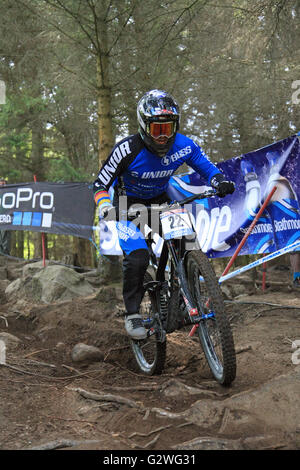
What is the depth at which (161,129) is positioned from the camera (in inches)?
142

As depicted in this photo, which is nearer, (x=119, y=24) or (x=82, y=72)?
(x=119, y=24)

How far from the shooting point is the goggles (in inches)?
141

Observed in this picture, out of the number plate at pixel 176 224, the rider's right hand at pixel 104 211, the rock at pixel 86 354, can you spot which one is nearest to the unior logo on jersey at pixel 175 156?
the number plate at pixel 176 224

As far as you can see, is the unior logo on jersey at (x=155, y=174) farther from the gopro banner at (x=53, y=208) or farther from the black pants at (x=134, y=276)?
the gopro banner at (x=53, y=208)

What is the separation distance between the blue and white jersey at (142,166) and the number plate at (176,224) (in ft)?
1.57

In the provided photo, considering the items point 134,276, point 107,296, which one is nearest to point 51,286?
point 107,296

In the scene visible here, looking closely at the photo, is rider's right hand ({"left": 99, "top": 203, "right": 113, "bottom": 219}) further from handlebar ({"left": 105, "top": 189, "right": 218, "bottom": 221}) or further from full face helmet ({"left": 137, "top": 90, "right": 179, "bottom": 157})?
full face helmet ({"left": 137, "top": 90, "right": 179, "bottom": 157})

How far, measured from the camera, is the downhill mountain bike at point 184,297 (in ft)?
10.1

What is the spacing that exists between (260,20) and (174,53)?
1716 mm

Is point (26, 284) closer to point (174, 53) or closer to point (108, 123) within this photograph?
point (108, 123)

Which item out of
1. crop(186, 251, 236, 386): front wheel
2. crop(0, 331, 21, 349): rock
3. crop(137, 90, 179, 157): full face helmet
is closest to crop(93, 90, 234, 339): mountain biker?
crop(137, 90, 179, 157): full face helmet

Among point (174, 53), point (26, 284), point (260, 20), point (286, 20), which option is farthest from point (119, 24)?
point (26, 284)

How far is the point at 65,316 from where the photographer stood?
239 inches

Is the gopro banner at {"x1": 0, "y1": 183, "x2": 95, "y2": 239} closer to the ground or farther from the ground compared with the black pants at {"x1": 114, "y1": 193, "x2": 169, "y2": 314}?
farther from the ground
